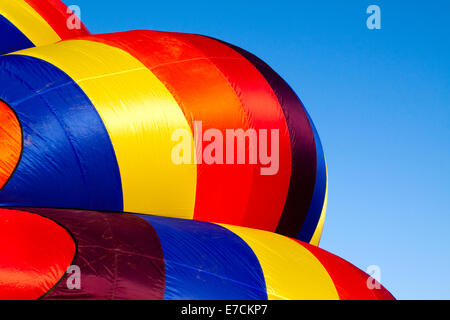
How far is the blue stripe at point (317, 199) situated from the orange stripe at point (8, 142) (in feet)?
10.9

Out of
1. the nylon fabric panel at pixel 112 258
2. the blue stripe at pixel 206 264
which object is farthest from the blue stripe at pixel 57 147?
the blue stripe at pixel 206 264

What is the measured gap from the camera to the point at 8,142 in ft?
17.9

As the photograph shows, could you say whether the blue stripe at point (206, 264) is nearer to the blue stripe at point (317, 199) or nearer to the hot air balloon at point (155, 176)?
the hot air balloon at point (155, 176)

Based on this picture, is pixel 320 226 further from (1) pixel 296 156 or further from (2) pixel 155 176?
(2) pixel 155 176

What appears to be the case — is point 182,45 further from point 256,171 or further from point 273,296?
point 273,296

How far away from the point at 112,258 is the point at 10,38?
12.4ft

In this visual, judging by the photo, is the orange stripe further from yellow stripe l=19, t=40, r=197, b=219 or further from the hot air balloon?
yellow stripe l=19, t=40, r=197, b=219

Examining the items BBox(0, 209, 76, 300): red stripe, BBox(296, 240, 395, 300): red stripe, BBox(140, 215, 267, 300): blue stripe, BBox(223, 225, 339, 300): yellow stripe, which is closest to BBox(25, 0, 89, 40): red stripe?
BBox(140, 215, 267, 300): blue stripe

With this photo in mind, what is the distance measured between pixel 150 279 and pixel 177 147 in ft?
5.59

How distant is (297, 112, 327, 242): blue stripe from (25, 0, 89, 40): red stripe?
3170mm

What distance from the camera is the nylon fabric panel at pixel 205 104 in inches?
251

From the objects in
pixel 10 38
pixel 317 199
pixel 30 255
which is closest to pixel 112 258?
pixel 30 255

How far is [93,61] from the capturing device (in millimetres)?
6363
